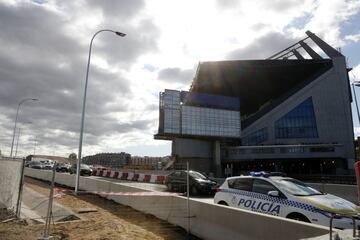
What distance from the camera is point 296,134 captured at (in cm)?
7925

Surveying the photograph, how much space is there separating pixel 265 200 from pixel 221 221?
188 centimetres

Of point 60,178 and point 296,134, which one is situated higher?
point 296,134

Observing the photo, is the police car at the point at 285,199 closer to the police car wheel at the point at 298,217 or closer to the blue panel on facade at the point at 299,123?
the police car wheel at the point at 298,217

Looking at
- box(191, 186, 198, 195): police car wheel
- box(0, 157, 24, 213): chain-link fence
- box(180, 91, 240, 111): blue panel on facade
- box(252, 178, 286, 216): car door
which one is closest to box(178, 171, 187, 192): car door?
box(191, 186, 198, 195): police car wheel

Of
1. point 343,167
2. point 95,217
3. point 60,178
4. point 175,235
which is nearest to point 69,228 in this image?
point 95,217

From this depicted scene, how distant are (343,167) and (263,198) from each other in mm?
69588

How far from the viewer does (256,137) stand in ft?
270

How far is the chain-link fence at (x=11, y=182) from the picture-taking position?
1065 centimetres

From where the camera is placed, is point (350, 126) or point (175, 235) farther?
point (350, 126)

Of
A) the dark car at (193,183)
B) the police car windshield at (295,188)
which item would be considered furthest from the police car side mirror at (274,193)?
the dark car at (193,183)

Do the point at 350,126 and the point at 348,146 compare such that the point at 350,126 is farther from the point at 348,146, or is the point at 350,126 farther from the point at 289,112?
the point at 289,112

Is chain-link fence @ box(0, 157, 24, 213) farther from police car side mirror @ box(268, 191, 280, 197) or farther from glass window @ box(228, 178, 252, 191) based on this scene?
police car side mirror @ box(268, 191, 280, 197)

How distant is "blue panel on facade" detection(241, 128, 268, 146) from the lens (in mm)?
81500

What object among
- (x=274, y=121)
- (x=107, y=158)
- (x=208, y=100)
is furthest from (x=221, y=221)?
(x=107, y=158)
